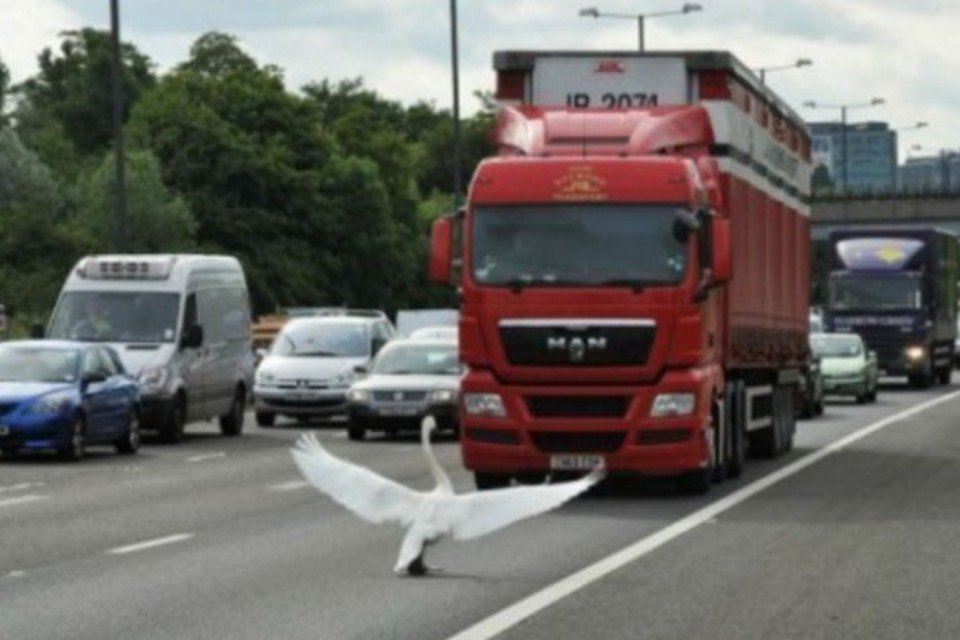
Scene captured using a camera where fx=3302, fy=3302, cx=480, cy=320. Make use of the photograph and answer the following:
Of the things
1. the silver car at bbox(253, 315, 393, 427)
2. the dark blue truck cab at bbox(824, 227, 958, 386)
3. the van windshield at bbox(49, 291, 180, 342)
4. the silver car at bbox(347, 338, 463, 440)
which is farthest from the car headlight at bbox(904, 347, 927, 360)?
the van windshield at bbox(49, 291, 180, 342)

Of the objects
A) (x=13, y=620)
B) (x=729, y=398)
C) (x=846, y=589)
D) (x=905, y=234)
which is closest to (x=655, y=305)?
(x=729, y=398)

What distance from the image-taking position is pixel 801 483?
30.6 m

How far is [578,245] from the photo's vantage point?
88.3 feet

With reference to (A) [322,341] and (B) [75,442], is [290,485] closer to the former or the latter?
(B) [75,442]

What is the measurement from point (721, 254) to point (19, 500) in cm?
651

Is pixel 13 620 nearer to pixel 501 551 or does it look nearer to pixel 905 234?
pixel 501 551

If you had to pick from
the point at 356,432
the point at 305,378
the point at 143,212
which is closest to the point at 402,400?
the point at 356,432

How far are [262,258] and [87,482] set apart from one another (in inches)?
3822

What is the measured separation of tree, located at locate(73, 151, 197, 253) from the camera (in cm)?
11750

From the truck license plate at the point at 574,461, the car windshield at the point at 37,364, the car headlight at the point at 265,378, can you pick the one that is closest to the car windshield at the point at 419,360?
the car headlight at the point at 265,378

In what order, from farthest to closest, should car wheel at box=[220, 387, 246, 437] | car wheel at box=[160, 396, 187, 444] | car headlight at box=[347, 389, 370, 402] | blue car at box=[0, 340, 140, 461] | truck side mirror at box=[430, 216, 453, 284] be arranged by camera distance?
car wheel at box=[220, 387, 246, 437] → car headlight at box=[347, 389, 370, 402] → car wheel at box=[160, 396, 187, 444] → blue car at box=[0, 340, 140, 461] → truck side mirror at box=[430, 216, 453, 284]

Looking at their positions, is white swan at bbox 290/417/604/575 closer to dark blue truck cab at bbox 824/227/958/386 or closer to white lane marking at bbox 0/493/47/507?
white lane marking at bbox 0/493/47/507

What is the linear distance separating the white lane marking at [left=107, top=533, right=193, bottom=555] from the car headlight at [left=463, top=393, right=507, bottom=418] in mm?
4138

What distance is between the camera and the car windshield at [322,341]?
4841cm
